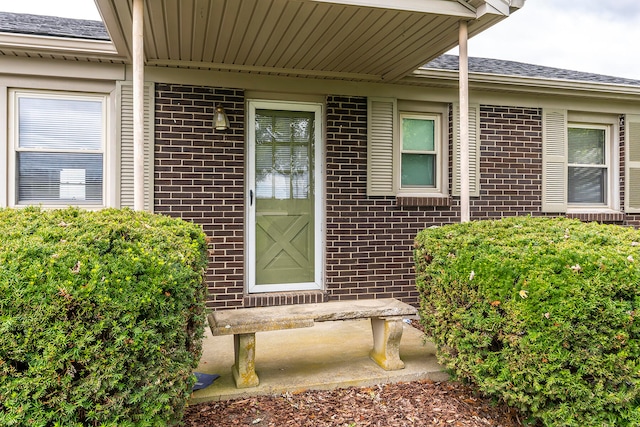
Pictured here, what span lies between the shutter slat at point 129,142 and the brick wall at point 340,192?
8 cm

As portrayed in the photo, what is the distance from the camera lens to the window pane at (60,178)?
4.14 m

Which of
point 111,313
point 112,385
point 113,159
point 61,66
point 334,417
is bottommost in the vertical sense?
point 334,417

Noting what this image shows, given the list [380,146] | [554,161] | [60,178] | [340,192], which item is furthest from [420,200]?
[60,178]

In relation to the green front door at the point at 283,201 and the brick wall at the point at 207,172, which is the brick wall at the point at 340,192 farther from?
the green front door at the point at 283,201

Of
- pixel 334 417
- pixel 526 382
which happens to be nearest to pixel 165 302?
pixel 334 417

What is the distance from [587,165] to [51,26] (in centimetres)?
669

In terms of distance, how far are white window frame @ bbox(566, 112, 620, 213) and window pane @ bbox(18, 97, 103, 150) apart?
5.82m

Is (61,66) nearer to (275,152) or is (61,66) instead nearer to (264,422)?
(275,152)

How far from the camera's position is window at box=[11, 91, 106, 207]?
4.12 metres

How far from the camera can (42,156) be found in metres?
4.16

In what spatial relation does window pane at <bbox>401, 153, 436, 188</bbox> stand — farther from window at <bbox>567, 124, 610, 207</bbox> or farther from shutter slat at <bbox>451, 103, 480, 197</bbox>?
window at <bbox>567, 124, 610, 207</bbox>

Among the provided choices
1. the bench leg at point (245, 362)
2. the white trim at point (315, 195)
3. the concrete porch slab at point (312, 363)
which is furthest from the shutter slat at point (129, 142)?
the bench leg at point (245, 362)

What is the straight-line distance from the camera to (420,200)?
4957mm

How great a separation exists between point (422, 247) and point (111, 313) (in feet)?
7.16
